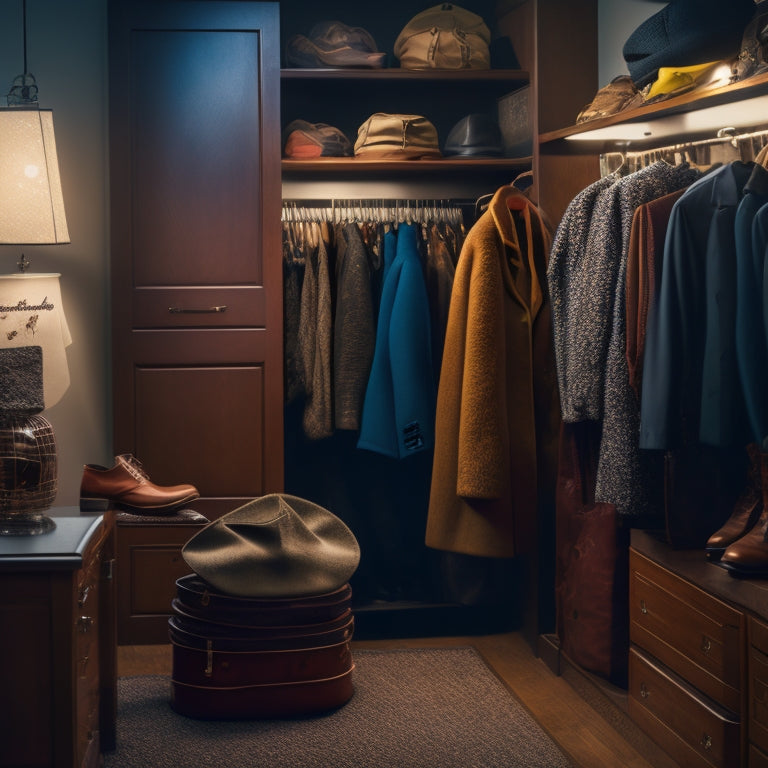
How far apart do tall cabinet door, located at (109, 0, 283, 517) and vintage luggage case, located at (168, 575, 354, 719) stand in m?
0.82

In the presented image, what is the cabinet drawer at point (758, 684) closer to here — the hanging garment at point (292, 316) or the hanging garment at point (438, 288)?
the hanging garment at point (438, 288)

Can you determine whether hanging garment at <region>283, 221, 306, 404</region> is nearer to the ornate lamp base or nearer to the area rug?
the area rug

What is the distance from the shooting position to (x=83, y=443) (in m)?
3.90

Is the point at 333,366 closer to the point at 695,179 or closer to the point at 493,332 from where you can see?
the point at 493,332

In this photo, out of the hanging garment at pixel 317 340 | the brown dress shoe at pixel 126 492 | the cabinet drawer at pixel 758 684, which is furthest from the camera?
the hanging garment at pixel 317 340

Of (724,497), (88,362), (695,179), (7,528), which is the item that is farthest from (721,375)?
(88,362)

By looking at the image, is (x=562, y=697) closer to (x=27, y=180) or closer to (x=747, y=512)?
(x=747, y=512)

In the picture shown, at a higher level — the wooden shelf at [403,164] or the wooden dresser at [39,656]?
the wooden shelf at [403,164]

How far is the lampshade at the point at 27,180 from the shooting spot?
3.09 meters

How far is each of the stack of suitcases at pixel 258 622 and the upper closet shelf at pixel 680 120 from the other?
1409 millimetres

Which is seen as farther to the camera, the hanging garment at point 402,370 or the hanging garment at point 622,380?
the hanging garment at point 402,370

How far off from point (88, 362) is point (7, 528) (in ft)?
6.20

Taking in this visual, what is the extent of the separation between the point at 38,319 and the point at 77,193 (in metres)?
0.74

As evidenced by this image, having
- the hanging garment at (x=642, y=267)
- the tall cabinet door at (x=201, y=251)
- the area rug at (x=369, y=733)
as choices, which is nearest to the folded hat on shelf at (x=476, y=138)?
the tall cabinet door at (x=201, y=251)
